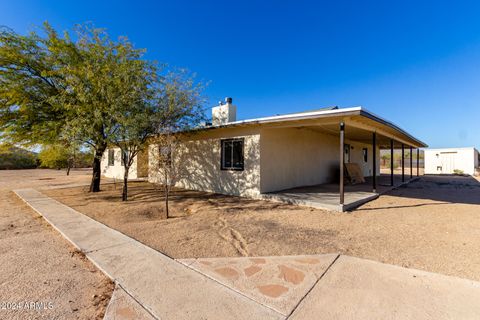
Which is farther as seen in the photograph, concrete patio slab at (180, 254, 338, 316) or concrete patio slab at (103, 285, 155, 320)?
concrete patio slab at (180, 254, 338, 316)

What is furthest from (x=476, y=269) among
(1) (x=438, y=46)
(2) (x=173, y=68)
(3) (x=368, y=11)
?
(1) (x=438, y=46)

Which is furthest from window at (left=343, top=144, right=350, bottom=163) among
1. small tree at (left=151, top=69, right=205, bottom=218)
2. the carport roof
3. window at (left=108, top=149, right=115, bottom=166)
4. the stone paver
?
window at (left=108, top=149, right=115, bottom=166)

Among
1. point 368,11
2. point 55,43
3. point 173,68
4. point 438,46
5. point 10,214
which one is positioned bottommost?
point 10,214

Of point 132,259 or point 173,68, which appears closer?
point 132,259

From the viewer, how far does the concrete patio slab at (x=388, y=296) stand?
2020 millimetres

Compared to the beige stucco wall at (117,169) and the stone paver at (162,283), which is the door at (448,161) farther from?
the beige stucco wall at (117,169)

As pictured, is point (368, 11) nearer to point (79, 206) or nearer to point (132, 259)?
point (132, 259)

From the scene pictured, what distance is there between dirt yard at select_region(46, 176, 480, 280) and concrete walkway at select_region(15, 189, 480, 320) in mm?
372

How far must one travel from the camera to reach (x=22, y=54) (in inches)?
282

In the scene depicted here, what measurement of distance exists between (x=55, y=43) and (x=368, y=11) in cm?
1299

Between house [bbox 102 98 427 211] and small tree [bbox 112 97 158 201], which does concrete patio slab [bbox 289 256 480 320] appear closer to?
house [bbox 102 98 427 211]

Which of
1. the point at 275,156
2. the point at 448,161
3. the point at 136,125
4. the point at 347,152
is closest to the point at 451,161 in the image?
the point at 448,161

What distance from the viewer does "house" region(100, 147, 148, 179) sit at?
1488cm

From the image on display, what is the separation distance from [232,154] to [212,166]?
4.16 feet
